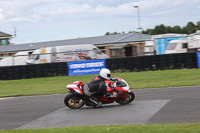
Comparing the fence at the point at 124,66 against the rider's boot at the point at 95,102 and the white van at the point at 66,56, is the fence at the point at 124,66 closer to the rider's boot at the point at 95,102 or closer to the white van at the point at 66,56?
the white van at the point at 66,56

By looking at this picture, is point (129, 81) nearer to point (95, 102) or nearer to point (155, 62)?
point (155, 62)

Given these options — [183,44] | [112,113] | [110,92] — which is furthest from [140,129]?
[183,44]

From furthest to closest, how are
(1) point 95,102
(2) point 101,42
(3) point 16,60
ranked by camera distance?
(2) point 101,42
(3) point 16,60
(1) point 95,102

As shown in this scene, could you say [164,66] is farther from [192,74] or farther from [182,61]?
[192,74]

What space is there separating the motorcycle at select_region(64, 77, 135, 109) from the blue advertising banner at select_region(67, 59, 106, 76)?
34.6ft

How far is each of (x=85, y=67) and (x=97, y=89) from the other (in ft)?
36.7

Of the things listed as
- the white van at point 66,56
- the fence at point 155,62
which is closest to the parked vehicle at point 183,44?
the fence at point 155,62

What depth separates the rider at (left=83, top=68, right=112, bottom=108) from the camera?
359 inches

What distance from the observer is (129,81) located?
53.6ft

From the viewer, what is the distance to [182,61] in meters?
18.9

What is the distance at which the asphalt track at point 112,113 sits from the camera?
7.21 metres

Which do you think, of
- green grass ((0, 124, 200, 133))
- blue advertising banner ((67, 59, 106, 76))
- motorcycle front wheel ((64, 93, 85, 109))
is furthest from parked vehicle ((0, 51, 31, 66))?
green grass ((0, 124, 200, 133))

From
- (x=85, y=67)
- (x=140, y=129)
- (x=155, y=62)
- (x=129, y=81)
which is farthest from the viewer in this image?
(x=85, y=67)

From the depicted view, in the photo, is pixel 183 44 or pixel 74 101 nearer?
pixel 74 101
